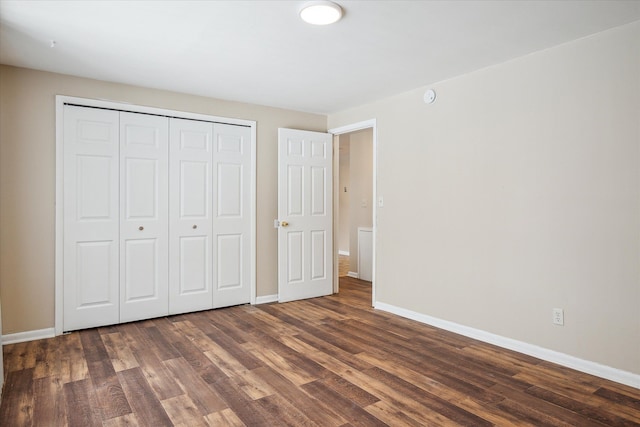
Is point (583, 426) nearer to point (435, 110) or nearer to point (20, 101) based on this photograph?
point (435, 110)

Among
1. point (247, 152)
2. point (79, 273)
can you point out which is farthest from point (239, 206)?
point (79, 273)

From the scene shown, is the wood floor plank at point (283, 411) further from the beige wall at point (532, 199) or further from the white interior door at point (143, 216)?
the white interior door at point (143, 216)

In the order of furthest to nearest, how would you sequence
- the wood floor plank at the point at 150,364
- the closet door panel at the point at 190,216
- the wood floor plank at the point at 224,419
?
the closet door panel at the point at 190,216, the wood floor plank at the point at 150,364, the wood floor plank at the point at 224,419

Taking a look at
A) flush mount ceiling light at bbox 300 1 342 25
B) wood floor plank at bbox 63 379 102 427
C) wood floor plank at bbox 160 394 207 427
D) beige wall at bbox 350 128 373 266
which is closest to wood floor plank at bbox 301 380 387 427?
wood floor plank at bbox 160 394 207 427

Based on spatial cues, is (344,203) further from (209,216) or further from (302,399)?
(302,399)

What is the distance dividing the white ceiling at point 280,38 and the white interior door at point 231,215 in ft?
2.65

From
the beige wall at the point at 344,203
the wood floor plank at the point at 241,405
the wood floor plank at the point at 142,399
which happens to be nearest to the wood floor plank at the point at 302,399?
the wood floor plank at the point at 241,405

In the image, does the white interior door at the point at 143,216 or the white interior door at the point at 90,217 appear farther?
the white interior door at the point at 143,216

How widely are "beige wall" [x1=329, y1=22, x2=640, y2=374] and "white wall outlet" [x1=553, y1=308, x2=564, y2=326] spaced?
38 millimetres

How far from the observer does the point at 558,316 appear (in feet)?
9.50

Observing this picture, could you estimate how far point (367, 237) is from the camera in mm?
5949

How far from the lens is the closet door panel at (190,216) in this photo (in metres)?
4.14

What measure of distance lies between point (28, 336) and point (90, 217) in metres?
1.14

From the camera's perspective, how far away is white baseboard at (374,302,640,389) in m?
2.57
